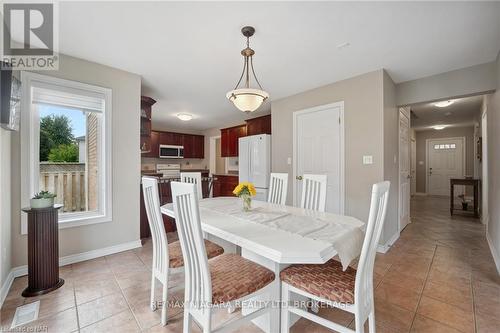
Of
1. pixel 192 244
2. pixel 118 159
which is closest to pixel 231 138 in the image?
pixel 118 159

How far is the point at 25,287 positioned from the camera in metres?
2.02

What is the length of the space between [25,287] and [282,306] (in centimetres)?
232

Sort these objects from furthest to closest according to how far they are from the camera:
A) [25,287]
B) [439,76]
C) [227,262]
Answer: [439,76] < [25,287] < [227,262]

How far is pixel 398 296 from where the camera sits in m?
1.91

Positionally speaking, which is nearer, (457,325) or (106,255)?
(457,325)

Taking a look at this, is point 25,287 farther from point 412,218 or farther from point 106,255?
point 412,218

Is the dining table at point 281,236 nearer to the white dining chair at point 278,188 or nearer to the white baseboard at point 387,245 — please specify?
the white dining chair at point 278,188

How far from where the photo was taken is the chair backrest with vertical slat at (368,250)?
1104mm

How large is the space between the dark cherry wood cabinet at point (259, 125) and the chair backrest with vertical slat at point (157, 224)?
360cm

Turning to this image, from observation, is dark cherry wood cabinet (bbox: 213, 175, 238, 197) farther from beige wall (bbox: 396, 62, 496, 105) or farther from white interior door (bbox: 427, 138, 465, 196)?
white interior door (bbox: 427, 138, 465, 196)

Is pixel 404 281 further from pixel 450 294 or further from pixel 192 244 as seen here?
pixel 192 244

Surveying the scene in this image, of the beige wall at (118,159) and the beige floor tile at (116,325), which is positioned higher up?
the beige wall at (118,159)

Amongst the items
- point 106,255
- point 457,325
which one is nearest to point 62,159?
point 106,255

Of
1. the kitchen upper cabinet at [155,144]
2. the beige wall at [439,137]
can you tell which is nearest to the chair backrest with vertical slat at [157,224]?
the kitchen upper cabinet at [155,144]
